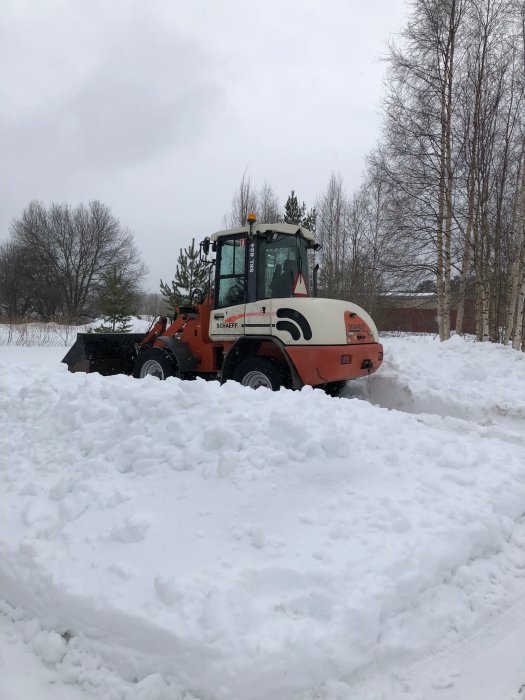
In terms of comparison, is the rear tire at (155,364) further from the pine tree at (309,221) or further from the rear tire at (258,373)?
the pine tree at (309,221)

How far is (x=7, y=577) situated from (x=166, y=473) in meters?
1.16

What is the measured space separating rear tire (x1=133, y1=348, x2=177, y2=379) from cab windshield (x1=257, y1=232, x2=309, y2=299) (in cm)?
184

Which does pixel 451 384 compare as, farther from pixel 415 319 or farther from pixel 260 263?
pixel 415 319

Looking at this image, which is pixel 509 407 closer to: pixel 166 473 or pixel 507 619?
pixel 507 619

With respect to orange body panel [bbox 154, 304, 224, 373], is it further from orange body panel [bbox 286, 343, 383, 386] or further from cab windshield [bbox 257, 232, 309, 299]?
orange body panel [bbox 286, 343, 383, 386]

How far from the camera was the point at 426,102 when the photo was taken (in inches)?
557

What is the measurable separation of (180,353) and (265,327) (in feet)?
5.31

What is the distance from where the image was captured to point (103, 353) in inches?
361

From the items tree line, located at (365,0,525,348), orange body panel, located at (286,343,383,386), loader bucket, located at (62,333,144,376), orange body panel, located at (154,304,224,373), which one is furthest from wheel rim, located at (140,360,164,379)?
tree line, located at (365,0,525,348)

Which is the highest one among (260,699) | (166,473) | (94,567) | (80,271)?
(80,271)

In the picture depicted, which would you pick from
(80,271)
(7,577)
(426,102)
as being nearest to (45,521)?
(7,577)

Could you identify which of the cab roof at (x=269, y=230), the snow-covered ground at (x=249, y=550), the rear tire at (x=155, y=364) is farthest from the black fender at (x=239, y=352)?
the snow-covered ground at (x=249, y=550)

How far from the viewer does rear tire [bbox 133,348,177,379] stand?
8.03 meters

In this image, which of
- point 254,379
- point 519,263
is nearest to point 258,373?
point 254,379
